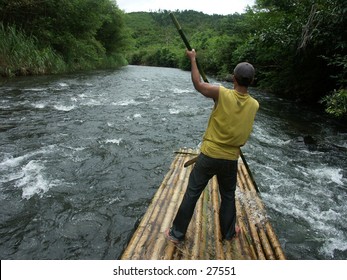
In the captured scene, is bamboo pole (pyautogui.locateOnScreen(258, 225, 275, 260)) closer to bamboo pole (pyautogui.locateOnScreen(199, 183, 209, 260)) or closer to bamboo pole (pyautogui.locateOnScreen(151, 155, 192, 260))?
bamboo pole (pyautogui.locateOnScreen(199, 183, 209, 260))

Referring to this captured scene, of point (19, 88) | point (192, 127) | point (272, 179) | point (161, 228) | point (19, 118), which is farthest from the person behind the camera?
point (19, 88)

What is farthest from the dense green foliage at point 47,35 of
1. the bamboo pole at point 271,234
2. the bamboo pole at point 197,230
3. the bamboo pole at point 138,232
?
the bamboo pole at point 271,234

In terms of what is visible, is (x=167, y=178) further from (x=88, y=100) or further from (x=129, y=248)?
(x=88, y=100)

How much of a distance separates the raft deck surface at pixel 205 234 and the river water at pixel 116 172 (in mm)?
423

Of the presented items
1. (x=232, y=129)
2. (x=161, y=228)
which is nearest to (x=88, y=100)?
(x=161, y=228)

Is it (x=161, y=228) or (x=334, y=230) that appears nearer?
(x=161, y=228)

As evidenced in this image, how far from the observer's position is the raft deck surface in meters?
3.40

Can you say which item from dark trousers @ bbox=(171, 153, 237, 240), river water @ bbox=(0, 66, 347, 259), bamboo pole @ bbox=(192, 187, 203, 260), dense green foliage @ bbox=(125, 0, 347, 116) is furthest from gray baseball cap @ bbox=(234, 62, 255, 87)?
river water @ bbox=(0, 66, 347, 259)

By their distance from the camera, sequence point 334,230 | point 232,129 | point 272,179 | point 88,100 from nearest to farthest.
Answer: point 232,129, point 334,230, point 272,179, point 88,100

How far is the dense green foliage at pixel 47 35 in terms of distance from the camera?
16219 millimetres

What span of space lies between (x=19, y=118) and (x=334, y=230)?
8567mm

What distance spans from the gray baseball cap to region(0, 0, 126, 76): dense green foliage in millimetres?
15721

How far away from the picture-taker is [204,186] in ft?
10.9

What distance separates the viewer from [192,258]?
3340mm
